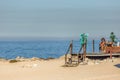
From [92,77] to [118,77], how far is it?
183cm

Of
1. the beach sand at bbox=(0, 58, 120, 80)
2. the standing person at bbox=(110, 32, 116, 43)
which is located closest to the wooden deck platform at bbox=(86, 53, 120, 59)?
the standing person at bbox=(110, 32, 116, 43)

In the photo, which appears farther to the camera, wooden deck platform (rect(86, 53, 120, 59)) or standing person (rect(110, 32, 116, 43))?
standing person (rect(110, 32, 116, 43))

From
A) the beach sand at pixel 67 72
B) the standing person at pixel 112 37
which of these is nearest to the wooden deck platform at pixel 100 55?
the standing person at pixel 112 37

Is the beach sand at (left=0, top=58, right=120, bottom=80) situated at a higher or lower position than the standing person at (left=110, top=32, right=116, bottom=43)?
lower

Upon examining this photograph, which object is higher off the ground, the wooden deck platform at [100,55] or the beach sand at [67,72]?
the wooden deck platform at [100,55]

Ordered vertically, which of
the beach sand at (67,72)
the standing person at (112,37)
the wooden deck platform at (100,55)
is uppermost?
the standing person at (112,37)

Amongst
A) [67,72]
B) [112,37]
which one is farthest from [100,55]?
[67,72]

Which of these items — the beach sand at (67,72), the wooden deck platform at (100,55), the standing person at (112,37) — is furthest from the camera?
the standing person at (112,37)

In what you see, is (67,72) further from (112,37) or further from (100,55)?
(112,37)

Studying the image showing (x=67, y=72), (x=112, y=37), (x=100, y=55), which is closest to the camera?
(x=67, y=72)

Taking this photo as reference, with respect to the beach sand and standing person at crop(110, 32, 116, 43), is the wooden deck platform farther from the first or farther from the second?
the beach sand

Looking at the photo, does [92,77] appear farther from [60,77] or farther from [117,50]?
[117,50]

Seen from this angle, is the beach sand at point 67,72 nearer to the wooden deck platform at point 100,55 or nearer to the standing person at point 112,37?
the wooden deck platform at point 100,55

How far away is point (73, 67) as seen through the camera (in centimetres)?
3391
